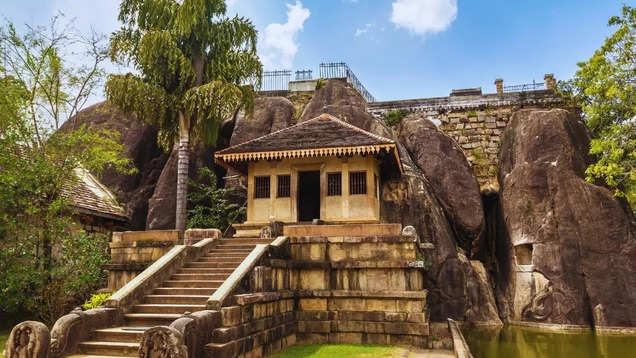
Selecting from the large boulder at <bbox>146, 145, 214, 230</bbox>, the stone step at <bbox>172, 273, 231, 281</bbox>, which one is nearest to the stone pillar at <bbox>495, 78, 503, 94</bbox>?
the large boulder at <bbox>146, 145, 214, 230</bbox>

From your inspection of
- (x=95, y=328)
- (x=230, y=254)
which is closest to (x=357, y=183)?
(x=230, y=254)

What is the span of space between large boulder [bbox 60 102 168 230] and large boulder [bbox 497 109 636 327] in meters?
17.1

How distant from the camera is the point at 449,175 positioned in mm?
20953

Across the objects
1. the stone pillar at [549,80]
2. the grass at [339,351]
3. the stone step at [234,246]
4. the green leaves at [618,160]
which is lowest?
the grass at [339,351]

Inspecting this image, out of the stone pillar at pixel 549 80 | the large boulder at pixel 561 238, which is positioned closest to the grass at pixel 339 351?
the large boulder at pixel 561 238

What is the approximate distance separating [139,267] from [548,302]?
14980 mm

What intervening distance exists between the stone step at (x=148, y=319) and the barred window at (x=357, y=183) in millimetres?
8386

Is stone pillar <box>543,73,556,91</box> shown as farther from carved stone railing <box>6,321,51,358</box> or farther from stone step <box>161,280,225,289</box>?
carved stone railing <box>6,321,51,358</box>

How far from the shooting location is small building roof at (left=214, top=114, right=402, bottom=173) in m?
14.8

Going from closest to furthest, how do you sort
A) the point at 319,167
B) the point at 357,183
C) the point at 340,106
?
the point at 357,183
the point at 319,167
the point at 340,106

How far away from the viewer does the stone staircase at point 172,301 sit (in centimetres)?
772

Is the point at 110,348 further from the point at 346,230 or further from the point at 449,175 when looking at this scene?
the point at 449,175

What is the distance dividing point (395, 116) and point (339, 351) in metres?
16.5

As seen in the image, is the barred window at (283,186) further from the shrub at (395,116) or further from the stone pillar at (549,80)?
the stone pillar at (549,80)
